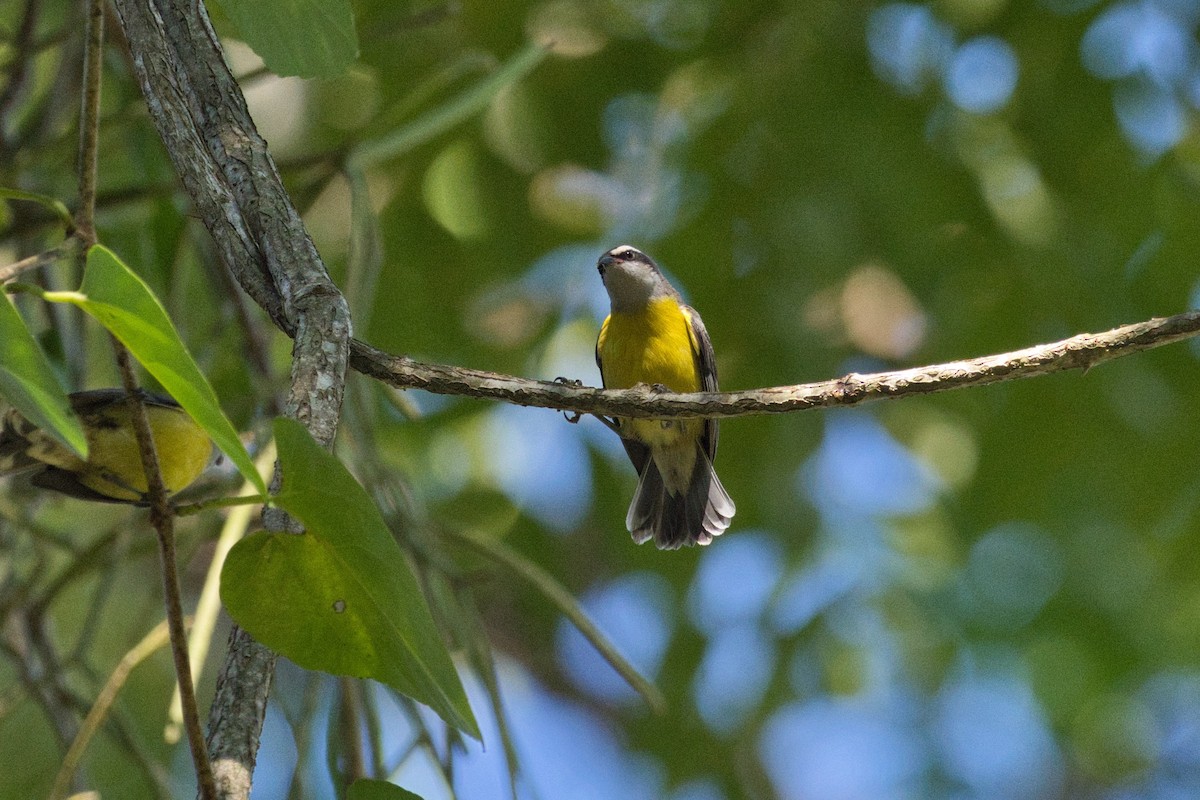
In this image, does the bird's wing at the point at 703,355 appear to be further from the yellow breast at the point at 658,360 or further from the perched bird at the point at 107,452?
the perched bird at the point at 107,452

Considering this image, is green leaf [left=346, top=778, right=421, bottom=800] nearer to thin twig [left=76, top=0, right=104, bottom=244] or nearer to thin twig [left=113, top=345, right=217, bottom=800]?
thin twig [left=113, top=345, right=217, bottom=800]

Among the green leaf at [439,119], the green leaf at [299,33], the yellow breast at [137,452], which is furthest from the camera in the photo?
the green leaf at [439,119]

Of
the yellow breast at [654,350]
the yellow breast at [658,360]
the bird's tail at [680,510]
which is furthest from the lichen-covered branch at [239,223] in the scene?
the yellow breast at [654,350]

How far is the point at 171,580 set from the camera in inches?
52.9

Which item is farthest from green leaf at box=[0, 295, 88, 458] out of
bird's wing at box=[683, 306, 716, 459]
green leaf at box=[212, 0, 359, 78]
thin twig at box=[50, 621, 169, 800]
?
bird's wing at box=[683, 306, 716, 459]

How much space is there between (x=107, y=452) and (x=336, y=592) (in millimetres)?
1938

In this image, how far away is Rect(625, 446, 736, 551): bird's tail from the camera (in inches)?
165

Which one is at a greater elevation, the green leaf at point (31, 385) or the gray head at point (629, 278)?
the gray head at point (629, 278)

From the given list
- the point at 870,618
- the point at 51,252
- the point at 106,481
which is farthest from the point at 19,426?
the point at 870,618

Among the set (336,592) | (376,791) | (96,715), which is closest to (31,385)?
(336,592)

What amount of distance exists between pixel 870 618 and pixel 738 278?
2.19m

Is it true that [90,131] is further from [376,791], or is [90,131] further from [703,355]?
[703,355]

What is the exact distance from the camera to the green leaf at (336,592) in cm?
129

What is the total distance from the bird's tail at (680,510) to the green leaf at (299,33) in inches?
101
